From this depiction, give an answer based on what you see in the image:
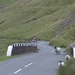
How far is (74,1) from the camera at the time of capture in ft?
447

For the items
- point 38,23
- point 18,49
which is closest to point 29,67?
point 18,49

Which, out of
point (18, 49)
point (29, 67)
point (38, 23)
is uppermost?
point (38, 23)

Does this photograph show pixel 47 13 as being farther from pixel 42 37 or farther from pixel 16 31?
pixel 42 37

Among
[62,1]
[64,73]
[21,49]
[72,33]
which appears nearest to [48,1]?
[62,1]

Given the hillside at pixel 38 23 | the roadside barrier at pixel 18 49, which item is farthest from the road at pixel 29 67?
the hillside at pixel 38 23

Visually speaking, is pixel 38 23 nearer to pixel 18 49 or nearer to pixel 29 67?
pixel 18 49

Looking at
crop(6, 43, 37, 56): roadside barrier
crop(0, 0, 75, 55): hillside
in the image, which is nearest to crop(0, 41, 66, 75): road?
crop(6, 43, 37, 56): roadside barrier

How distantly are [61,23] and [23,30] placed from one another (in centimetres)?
1616

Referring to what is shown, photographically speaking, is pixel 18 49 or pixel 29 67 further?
pixel 18 49

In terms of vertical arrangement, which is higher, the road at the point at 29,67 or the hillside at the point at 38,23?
the hillside at the point at 38,23

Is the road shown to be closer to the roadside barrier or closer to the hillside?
the roadside barrier

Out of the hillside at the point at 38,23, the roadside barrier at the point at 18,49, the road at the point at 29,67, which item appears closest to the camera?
the road at the point at 29,67

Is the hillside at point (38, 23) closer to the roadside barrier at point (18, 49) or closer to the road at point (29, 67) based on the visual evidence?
the roadside barrier at point (18, 49)

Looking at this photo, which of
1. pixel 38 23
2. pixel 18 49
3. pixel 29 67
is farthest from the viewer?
pixel 38 23
